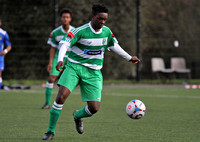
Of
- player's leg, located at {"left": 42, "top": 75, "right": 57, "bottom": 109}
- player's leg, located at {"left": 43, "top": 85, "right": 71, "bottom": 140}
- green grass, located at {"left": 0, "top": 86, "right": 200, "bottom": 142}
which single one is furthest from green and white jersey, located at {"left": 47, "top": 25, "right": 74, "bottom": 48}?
player's leg, located at {"left": 43, "top": 85, "right": 71, "bottom": 140}

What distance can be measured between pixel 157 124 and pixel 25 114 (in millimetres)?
2923

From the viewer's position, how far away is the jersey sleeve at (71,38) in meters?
6.87

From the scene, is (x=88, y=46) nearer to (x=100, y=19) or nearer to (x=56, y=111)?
(x=100, y=19)

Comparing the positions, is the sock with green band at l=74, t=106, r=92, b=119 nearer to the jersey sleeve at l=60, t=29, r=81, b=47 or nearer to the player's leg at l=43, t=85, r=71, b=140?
the player's leg at l=43, t=85, r=71, b=140

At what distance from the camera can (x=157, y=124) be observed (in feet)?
27.7

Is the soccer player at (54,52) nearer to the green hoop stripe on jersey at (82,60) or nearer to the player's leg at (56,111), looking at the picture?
the green hoop stripe on jersey at (82,60)

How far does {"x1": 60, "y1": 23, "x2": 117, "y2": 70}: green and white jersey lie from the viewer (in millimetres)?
7039

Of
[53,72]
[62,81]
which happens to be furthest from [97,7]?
[53,72]

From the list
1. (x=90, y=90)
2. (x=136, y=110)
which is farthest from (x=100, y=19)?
(x=136, y=110)

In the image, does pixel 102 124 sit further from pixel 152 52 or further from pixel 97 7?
pixel 152 52

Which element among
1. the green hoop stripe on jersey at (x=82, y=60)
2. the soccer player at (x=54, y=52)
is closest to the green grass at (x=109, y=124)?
the soccer player at (x=54, y=52)

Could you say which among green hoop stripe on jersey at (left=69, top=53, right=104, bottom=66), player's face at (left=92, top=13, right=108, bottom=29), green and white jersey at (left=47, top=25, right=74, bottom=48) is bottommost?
green hoop stripe on jersey at (left=69, top=53, right=104, bottom=66)

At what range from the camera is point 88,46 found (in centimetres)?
710

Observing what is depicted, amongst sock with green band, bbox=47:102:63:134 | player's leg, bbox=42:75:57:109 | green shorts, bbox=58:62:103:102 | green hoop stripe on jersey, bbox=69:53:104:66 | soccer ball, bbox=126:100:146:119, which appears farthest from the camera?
player's leg, bbox=42:75:57:109
